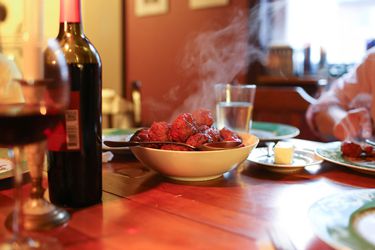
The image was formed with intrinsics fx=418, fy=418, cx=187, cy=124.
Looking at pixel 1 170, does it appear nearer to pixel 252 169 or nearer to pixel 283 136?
pixel 252 169

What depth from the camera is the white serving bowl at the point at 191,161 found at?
0.90m

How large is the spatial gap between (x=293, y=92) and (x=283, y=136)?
3.10 ft

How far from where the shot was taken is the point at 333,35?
141 inches

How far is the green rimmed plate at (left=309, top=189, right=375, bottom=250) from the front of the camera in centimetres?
57

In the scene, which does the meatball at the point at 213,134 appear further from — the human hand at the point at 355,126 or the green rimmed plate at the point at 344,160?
the human hand at the point at 355,126

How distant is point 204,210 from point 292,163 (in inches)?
16.0

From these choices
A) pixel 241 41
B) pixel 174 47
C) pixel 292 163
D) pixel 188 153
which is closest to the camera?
pixel 188 153

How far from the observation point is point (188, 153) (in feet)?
2.90

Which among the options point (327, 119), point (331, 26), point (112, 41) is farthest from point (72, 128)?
point (112, 41)

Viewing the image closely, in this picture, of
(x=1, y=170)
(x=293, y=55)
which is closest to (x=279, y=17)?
(x=293, y=55)

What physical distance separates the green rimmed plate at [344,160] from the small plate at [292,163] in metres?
0.02

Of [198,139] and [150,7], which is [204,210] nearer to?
[198,139]

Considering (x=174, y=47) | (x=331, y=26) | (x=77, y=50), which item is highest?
(x=331, y=26)

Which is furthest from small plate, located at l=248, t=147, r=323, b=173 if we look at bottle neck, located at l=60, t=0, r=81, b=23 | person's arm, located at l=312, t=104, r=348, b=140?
person's arm, located at l=312, t=104, r=348, b=140
